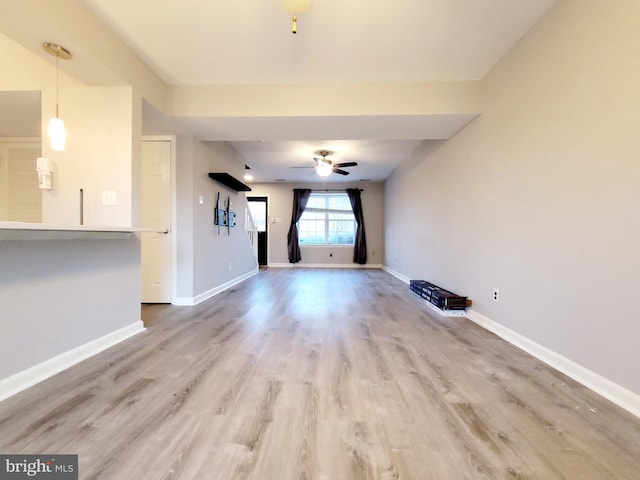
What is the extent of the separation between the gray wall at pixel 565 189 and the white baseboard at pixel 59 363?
335 centimetres

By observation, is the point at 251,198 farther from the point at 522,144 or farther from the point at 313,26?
the point at 522,144

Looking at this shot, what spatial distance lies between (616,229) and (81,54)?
3.65 meters

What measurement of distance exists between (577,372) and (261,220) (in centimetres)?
753

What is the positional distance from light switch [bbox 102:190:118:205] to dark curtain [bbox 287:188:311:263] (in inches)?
228

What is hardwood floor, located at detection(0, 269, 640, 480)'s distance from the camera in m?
1.06

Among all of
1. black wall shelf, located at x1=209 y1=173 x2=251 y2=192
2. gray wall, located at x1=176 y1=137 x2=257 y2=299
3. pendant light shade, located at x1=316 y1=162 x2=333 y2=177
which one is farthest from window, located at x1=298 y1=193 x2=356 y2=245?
gray wall, located at x1=176 y1=137 x2=257 y2=299

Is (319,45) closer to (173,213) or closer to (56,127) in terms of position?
(56,127)

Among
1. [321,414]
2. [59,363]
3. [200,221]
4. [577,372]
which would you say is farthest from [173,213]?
[577,372]

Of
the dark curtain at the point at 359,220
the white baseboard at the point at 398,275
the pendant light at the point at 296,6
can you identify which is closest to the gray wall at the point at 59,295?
the pendant light at the point at 296,6

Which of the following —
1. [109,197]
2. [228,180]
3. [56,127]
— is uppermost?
[228,180]

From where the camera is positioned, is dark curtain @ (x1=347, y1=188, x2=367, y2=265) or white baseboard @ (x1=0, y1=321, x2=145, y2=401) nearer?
white baseboard @ (x1=0, y1=321, x2=145, y2=401)

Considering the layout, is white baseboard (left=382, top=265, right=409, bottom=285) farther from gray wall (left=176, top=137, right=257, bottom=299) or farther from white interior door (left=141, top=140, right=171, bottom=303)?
white interior door (left=141, top=140, right=171, bottom=303)

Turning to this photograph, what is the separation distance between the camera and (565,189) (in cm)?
182

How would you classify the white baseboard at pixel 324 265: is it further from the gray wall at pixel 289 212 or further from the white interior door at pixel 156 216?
the white interior door at pixel 156 216
